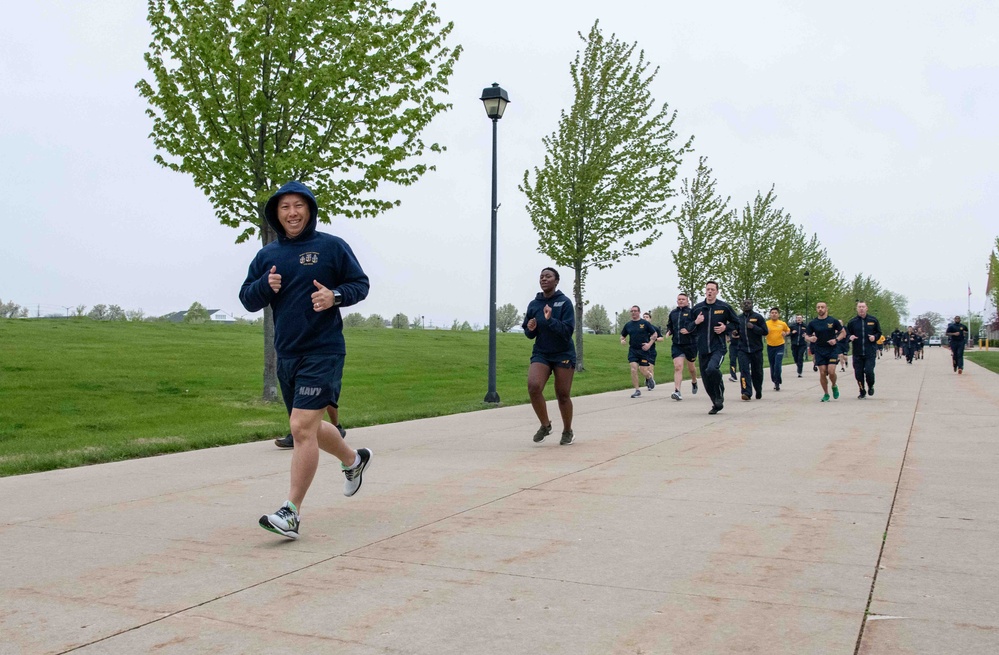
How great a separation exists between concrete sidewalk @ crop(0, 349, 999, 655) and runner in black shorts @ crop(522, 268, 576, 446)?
0.94 metres

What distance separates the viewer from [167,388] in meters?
17.6

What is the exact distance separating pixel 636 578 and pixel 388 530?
1.67 meters

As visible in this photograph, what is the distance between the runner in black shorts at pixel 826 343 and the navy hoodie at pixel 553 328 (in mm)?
8541

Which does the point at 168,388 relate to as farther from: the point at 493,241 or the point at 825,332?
the point at 825,332

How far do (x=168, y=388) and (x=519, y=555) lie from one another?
14.3 metres

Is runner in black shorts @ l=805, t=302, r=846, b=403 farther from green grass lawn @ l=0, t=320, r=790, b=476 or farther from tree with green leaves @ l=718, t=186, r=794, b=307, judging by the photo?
tree with green leaves @ l=718, t=186, r=794, b=307

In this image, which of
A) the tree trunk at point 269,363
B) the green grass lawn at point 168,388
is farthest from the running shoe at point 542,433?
the tree trunk at point 269,363

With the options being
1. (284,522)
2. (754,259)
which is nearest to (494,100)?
(284,522)

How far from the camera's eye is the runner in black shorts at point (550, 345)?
9659 mm

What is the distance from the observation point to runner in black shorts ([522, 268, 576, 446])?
380 inches

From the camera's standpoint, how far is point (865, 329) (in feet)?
57.2

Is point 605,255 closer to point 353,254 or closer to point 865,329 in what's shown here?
point 865,329

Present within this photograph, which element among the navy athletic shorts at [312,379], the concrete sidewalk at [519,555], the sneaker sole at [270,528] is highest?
the navy athletic shorts at [312,379]

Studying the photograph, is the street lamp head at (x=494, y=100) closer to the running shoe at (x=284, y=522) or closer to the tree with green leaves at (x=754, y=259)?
the running shoe at (x=284, y=522)
